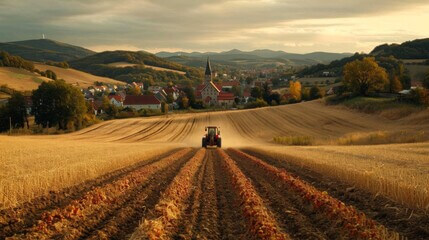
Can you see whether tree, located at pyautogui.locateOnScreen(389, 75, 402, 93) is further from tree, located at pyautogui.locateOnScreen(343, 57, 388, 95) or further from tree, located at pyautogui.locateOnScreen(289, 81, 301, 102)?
tree, located at pyautogui.locateOnScreen(289, 81, 301, 102)

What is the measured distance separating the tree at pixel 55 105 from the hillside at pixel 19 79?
57.8 m

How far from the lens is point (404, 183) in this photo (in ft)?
43.4

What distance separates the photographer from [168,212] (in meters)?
11.6

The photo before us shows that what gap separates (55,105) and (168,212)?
242 feet

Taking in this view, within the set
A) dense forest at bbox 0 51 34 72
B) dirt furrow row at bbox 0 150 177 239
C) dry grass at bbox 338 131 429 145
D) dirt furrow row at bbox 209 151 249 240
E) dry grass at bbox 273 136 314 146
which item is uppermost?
dense forest at bbox 0 51 34 72

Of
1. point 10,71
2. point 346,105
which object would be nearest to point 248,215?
point 346,105

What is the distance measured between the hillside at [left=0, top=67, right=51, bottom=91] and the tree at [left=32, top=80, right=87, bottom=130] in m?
57.8

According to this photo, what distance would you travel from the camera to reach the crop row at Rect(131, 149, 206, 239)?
30.6 feet

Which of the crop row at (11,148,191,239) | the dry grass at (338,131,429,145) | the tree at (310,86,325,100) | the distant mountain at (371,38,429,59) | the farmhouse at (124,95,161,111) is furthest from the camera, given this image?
the distant mountain at (371,38,429,59)

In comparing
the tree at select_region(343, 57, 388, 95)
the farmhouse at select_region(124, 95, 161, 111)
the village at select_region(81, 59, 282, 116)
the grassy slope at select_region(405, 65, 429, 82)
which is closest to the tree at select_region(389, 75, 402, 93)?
the tree at select_region(343, 57, 388, 95)

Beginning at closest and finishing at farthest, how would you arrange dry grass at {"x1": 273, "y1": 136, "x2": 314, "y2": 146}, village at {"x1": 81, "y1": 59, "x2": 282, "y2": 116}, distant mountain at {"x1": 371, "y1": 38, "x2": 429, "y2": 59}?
dry grass at {"x1": 273, "y1": 136, "x2": 314, "y2": 146}, village at {"x1": 81, "y1": 59, "x2": 282, "y2": 116}, distant mountain at {"x1": 371, "y1": 38, "x2": 429, "y2": 59}

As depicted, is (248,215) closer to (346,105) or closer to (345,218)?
(345,218)

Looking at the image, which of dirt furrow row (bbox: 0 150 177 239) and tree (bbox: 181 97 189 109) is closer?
dirt furrow row (bbox: 0 150 177 239)

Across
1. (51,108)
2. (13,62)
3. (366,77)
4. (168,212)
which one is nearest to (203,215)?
(168,212)
